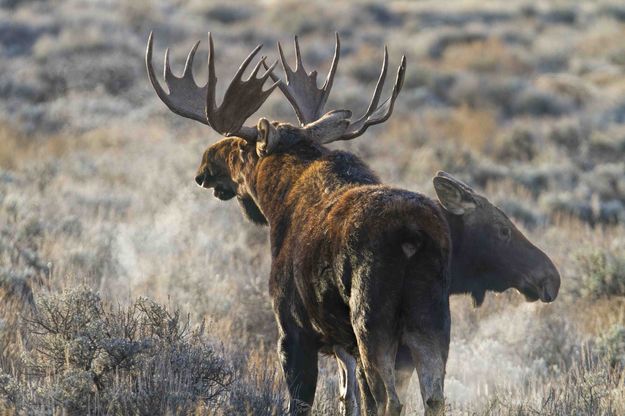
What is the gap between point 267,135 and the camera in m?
6.41

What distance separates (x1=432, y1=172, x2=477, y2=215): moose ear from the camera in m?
5.85

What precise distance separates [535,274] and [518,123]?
56.6 ft

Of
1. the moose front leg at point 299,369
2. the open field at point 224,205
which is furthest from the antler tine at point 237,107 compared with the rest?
the moose front leg at point 299,369

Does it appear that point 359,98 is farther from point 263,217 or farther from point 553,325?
point 263,217

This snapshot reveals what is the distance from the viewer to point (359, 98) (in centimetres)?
2470

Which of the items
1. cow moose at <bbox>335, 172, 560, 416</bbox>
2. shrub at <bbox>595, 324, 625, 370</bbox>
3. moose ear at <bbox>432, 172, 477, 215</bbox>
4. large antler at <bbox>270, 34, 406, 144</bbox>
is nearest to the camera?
moose ear at <bbox>432, 172, 477, 215</bbox>

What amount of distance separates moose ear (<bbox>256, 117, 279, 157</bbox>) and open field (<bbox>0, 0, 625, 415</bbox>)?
1.07m

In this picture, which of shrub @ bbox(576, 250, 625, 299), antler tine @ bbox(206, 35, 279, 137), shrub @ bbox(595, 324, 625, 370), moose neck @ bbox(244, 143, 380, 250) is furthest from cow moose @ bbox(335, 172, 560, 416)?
shrub @ bbox(576, 250, 625, 299)

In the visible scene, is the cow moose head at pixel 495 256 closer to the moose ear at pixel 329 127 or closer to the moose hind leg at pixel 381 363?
the moose ear at pixel 329 127

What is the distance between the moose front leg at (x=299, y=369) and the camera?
5.73 meters

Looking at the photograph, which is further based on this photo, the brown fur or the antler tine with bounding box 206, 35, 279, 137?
the antler tine with bounding box 206, 35, 279, 137

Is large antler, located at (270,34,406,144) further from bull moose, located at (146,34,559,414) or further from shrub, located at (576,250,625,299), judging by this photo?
shrub, located at (576,250,625,299)

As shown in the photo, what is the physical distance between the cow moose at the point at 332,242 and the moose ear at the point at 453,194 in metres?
0.33

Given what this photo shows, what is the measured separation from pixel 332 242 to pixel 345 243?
0.15 m
